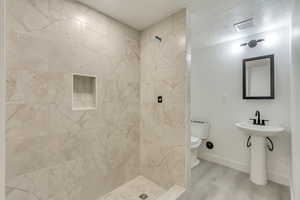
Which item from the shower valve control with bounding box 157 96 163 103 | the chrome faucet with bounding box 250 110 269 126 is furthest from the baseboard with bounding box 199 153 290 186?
the shower valve control with bounding box 157 96 163 103

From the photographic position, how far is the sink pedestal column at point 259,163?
6.57 ft

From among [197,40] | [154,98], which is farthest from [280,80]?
[154,98]

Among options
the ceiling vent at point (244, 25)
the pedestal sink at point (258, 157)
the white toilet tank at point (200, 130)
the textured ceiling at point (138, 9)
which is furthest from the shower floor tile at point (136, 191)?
the ceiling vent at point (244, 25)

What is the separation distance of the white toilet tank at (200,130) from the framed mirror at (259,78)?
0.86m

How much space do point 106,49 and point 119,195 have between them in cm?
185

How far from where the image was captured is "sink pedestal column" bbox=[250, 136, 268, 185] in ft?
6.57

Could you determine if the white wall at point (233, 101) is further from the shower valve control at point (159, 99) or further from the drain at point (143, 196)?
the drain at point (143, 196)

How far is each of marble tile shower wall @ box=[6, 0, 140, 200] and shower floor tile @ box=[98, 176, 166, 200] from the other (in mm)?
88

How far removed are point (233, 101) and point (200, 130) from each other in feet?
2.61

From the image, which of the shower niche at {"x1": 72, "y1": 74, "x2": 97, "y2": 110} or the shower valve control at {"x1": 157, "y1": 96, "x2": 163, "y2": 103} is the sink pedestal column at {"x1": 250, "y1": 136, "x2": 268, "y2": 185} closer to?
the shower valve control at {"x1": 157, "y1": 96, "x2": 163, "y2": 103}

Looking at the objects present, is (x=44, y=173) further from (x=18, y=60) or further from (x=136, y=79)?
→ (x=136, y=79)

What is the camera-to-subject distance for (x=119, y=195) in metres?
1.78

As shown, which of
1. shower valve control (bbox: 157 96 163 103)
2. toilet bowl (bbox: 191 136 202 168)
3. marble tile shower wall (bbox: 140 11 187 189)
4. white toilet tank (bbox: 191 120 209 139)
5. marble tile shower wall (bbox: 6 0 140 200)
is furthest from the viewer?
white toilet tank (bbox: 191 120 209 139)

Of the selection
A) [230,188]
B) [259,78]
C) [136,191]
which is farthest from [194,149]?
[259,78]
